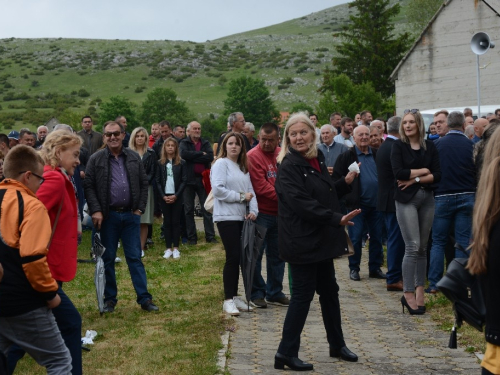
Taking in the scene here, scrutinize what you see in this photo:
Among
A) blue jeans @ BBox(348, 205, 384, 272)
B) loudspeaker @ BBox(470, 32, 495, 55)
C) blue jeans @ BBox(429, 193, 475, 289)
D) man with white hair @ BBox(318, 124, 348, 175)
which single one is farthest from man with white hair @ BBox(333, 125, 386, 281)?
loudspeaker @ BBox(470, 32, 495, 55)

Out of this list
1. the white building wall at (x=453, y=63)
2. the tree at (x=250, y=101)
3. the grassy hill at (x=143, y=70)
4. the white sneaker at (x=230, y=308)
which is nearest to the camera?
the white sneaker at (x=230, y=308)

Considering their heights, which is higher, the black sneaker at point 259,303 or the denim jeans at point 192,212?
the denim jeans at point 192,212

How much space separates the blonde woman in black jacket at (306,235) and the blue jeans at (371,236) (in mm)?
4617

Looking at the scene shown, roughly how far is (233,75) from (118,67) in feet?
78.8

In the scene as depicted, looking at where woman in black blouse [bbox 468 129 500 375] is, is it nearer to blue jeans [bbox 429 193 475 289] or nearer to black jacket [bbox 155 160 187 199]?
blue jeans [bbox 429 193 475 289]

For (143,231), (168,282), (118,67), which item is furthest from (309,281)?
(118,67)

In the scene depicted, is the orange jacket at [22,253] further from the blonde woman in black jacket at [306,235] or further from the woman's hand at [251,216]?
the woman's hand at [251,216]

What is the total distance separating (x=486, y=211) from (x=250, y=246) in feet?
19.5

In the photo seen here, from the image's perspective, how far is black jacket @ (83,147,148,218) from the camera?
952 centimetres

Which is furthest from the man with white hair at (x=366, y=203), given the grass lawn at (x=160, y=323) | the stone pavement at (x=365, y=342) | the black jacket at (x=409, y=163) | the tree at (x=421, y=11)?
the tree at (x=421, y=11)

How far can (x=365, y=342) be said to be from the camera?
822 cm

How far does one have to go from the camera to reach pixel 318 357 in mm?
7617

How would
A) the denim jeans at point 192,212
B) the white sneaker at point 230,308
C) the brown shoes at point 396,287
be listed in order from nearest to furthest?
the white sneaker at point 230,308
the brown shoes at point 396,287
the denim jeans at point 192,212

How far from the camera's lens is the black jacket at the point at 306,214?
702cm
